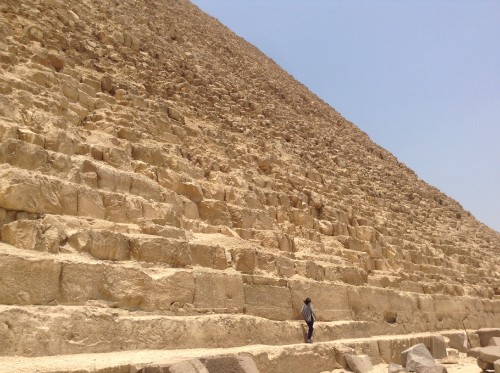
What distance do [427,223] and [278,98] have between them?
6.85 metres

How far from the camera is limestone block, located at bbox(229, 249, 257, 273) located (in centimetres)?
709

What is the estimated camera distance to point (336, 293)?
909 centimetres

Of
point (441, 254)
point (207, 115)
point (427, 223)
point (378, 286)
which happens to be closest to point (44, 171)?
point (207, 115)

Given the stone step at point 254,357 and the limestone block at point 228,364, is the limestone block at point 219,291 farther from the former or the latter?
the limestone block at point 228,364

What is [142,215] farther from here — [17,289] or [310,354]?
[310,354]

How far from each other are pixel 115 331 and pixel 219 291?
176cm

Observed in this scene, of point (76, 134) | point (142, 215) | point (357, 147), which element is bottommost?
point (142, 215)

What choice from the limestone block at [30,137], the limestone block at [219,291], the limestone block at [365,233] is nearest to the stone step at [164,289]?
the limestone block at [219,291]

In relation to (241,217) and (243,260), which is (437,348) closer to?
(241,217)

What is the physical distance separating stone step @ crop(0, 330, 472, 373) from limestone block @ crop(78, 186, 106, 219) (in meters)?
1.61

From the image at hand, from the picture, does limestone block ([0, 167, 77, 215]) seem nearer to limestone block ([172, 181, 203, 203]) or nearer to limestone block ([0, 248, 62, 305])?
limestone block ([0, 248, 62, 305])

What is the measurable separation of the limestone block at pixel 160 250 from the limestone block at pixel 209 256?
0.21m

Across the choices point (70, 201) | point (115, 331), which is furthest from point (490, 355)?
point (70, 201)

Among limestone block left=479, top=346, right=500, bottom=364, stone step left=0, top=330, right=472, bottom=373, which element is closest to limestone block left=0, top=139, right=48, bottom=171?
stone step left=0, top=330, right=472, bottom=373
